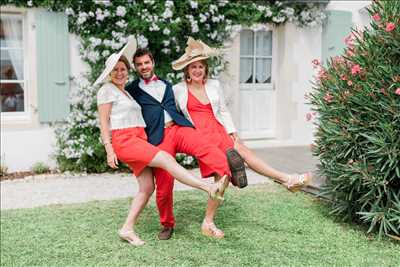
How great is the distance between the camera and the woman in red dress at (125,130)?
424 centimetres

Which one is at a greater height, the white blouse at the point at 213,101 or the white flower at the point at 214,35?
the white flower at the point at 214,35

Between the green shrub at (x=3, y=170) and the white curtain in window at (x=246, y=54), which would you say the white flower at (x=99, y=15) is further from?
the white curtain in window at (x=246, y=54)

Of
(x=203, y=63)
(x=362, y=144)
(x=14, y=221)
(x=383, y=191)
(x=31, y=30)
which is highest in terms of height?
(x=31, y=30)

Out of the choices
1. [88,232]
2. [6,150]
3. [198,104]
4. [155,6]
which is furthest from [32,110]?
[198,104]

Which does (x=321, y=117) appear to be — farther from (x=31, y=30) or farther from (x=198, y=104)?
(x=31, y=30)

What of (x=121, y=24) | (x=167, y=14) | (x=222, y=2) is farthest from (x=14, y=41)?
(x=222, y=2)

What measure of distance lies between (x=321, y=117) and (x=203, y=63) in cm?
142

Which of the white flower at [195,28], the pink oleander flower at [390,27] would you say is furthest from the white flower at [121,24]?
the pink oleander flower at [390,27]

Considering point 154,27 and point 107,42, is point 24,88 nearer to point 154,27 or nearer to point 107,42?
point 107,42

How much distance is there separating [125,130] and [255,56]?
5833 millimetres

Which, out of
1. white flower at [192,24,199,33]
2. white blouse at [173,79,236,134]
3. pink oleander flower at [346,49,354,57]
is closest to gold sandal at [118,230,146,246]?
white blouse at [173,79,236,134]

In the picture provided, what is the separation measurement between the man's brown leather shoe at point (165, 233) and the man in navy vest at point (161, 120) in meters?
0.31

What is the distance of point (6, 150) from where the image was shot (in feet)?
25.8

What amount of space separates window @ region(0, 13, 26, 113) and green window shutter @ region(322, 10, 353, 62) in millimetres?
5434
